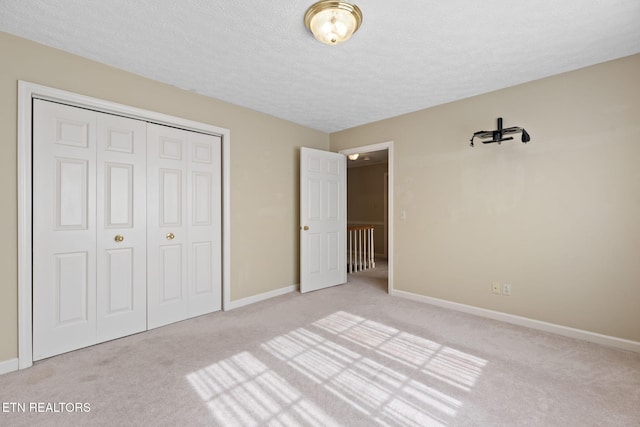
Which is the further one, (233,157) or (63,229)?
(233,157)

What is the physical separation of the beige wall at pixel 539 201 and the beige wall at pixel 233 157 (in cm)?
165

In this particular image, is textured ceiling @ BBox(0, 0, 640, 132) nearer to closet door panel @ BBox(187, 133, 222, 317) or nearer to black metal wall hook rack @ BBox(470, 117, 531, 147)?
black metal wall hook rack @ BBox(470, 117, 531, 147)

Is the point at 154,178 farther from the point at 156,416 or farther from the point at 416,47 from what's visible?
the point at 416,47

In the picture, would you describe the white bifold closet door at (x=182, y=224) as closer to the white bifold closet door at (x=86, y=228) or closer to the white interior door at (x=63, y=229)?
the white bifold closet door at (x=86, y=228)

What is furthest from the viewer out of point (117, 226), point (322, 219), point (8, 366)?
point (322, 219)

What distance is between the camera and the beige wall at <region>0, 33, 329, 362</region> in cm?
207

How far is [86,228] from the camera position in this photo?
95.4 inches

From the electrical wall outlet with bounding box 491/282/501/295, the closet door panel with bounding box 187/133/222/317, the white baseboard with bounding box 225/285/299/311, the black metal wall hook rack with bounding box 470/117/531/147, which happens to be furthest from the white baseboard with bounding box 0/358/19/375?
the black metal wall hook rack with bounding box 470/117/531/147

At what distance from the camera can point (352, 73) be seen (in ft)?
8.72

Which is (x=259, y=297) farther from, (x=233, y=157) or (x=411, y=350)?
(x=411, y=350)

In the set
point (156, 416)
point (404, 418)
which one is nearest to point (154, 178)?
point (156, 416)

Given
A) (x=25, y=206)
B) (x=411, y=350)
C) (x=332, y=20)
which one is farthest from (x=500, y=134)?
(x=25, y=206)

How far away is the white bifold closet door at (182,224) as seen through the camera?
284 cm

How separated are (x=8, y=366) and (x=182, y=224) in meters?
1.60
